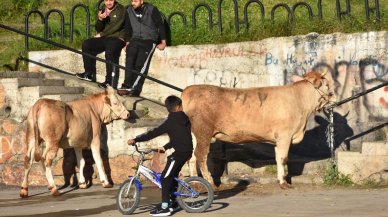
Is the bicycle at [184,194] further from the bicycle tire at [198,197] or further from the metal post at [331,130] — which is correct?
the metal post at [331,130]

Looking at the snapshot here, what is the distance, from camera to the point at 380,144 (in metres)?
16.0

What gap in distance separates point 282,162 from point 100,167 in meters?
3.24

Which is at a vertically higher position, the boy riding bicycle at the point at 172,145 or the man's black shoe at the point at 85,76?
the man's black shoe at the point at 85,76

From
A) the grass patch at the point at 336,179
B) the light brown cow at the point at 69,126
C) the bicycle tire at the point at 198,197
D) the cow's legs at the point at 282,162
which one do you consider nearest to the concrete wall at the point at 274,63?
the grass patch at the point at 336,179

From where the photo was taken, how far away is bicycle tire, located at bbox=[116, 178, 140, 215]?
44.5ft

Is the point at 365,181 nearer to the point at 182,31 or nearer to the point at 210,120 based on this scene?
the point at 210,120

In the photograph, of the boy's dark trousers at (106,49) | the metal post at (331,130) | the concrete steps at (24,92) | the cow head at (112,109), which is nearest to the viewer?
the metal post at (331,130)

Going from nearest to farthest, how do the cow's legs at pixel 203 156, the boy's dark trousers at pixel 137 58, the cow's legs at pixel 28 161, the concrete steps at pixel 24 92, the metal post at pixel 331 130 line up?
1. the cow's legs at pixel 203 156
2. the cow's legs at pixel 28 161
3. the metal post at pixel 331 130
4. the concrete steps at pixel 24 92
5. the boy's dark trousers at pixel 137 58

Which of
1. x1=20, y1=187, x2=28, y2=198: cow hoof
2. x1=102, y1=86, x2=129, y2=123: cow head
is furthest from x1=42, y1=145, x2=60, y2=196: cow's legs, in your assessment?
x1=102, y1=86, x2=129, y2=123: cow head

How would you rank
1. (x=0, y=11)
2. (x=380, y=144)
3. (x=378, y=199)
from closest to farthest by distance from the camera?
(x=378, y=199) → (x=380, y=144) → (x=0, y=11)

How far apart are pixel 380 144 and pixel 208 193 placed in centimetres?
386

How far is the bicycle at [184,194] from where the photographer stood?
1348 centimetres

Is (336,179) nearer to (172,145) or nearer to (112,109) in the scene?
(172,145)

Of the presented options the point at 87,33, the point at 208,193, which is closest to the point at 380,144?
the point at 208,193
